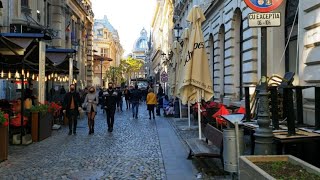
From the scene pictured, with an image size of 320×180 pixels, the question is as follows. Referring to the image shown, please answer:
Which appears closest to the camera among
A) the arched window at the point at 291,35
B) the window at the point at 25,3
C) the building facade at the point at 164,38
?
the arched window at the point at 291,35

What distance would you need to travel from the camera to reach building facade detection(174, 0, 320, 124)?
9.72m

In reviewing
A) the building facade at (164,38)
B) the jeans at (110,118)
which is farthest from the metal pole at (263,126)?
the building facade at (164,38)

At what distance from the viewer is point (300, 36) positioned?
1033cm

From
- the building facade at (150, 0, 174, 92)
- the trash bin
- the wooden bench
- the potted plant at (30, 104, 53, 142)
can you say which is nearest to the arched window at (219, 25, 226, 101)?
the potted plant at (30, 104, 53, 142)

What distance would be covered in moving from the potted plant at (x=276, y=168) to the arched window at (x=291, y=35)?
21.3 feet

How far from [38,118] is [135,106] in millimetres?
11324

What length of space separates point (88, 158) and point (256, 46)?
25.6 feet

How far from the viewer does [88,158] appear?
10.7 m

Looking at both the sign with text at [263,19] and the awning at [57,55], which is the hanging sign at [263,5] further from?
the awning at [57,55]

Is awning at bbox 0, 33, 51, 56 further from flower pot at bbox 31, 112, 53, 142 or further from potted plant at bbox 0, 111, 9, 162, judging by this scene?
potted plant at bbox 0, 111, 9, 162

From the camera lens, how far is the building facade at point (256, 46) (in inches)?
383

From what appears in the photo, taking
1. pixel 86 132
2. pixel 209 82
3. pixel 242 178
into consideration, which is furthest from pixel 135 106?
pixel 242 178

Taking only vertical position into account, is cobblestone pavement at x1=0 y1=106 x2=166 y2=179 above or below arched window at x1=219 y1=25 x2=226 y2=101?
below

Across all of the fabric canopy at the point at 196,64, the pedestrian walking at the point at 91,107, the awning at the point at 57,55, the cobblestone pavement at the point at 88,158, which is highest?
the awning at the point at 57,55
